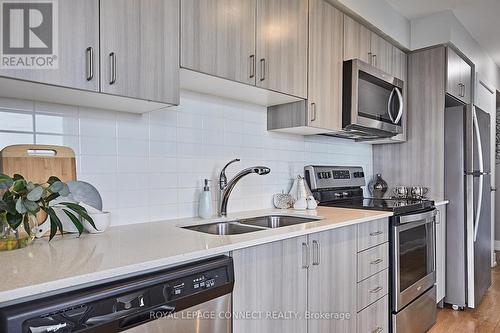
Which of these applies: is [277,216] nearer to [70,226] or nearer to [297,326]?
[297,326]

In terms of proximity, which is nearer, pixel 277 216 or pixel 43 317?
pixel 43 317

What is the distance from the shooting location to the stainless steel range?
215 cm

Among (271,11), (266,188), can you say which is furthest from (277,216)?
(271,11)

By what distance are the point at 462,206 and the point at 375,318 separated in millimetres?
1459

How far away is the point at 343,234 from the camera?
177 centimetres

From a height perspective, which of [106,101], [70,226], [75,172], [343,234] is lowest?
[343,234]

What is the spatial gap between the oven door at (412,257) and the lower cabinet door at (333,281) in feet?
1.50

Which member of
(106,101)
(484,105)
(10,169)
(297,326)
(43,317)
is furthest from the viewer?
(484,105)

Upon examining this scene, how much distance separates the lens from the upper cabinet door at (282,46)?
5.83 feet

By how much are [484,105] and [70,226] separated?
4.62 metres

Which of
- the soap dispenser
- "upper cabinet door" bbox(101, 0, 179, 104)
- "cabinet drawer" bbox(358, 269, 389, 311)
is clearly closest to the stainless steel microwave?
"cabinet drawer" bbox(358, 269, 389, 311)

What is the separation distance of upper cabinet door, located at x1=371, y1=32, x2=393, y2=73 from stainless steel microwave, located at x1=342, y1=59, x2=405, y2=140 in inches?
5.0

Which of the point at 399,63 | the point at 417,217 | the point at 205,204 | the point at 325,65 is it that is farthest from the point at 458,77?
the point at 205,204

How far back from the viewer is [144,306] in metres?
0.96
